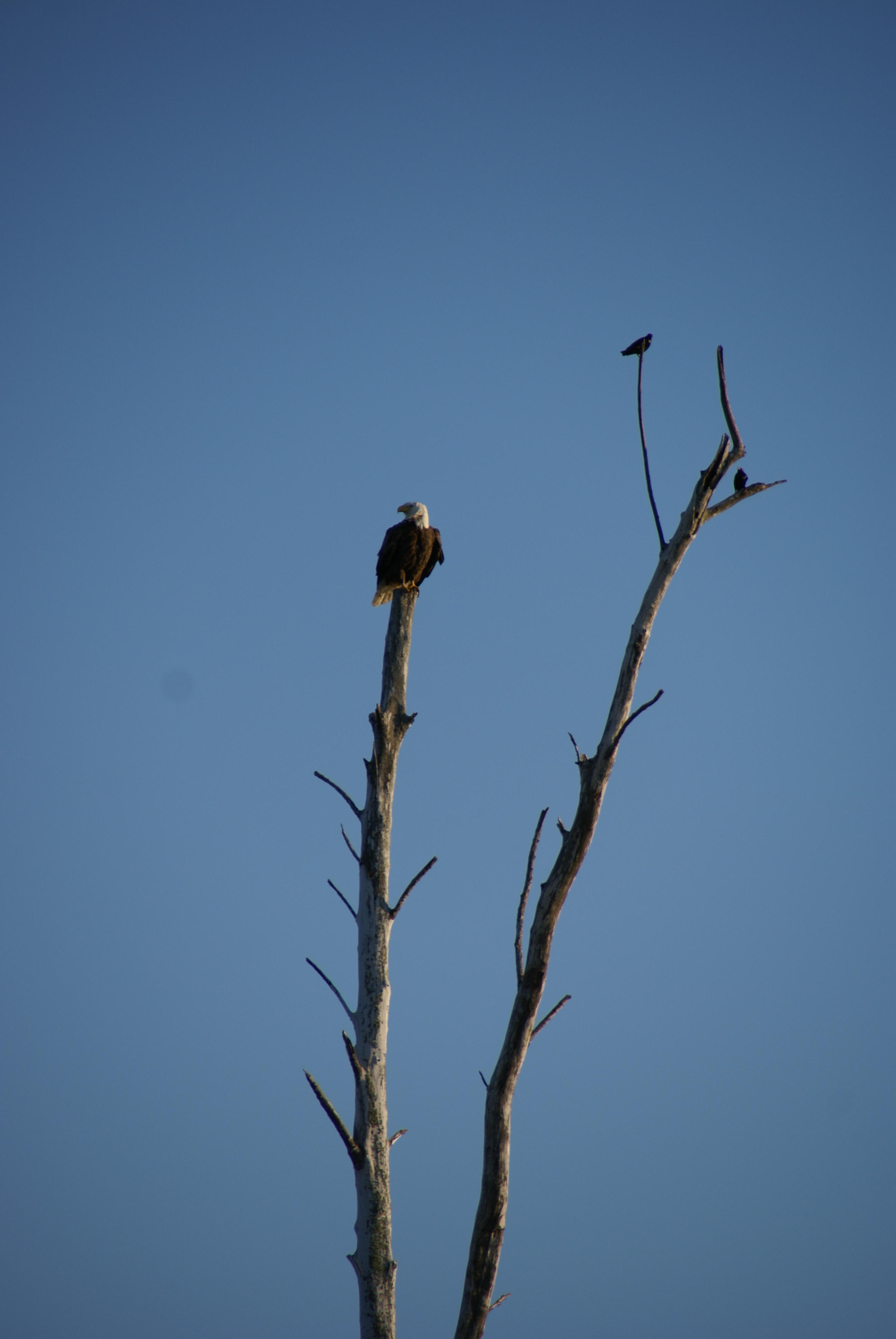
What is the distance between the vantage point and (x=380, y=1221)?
12.2 ft

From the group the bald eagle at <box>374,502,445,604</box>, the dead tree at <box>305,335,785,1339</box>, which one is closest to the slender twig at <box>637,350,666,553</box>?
the dead tree at <box>305,335,785,1339</box>

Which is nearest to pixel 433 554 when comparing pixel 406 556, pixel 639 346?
pixel 406 556

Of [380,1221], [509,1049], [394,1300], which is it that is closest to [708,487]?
[509,1049]

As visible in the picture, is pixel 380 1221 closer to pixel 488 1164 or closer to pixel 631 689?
pixel 488 1164

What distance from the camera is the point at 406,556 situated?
4.77m

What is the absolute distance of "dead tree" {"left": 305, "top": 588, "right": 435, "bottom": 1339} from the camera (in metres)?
3.67

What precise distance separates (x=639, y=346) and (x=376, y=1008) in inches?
110

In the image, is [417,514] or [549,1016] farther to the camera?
[417,514]

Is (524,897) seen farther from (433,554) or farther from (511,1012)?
(433,554)

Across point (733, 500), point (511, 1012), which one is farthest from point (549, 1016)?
point (733, 500)

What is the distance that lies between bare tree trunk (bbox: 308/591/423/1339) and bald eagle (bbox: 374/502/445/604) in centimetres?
18

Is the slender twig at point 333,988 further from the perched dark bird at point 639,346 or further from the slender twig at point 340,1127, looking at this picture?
the perched dark bird at point 639,346

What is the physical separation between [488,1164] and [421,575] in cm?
271

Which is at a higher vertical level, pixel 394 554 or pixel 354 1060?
pixel 394 554
